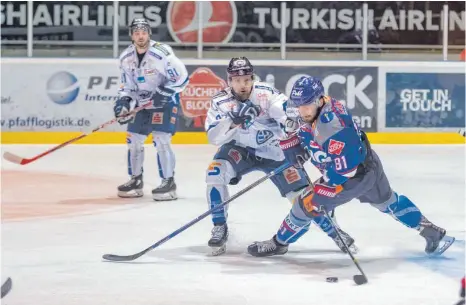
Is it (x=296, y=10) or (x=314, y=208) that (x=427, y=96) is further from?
(x=314, y=208)

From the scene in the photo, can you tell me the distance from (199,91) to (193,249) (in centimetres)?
511

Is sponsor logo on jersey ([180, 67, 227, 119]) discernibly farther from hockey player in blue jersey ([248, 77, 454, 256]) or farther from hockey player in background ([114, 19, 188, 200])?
hockey player in blue jersey ([248, 77, 454, 256])

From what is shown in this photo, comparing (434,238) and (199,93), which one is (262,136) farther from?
(199,93)

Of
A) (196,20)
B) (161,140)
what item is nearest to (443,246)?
(161,140)

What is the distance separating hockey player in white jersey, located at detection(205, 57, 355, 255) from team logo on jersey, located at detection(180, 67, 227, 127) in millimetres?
4921

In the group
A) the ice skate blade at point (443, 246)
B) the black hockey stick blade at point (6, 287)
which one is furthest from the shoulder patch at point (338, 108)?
the black hockey stick blade at point (6, 287)

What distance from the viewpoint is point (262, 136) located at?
5023 millimetres

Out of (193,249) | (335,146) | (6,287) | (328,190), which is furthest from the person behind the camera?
(193,249)

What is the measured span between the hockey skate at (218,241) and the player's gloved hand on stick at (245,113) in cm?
49

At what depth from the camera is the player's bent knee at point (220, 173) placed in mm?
4930

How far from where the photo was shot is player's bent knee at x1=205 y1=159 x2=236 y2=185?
16.2ft

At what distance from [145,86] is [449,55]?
474 cm

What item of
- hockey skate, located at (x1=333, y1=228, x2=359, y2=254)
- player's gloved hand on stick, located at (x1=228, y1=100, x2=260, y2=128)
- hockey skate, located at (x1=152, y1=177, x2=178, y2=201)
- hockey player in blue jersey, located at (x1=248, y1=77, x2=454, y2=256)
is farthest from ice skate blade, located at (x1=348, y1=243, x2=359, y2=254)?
hockey skate, located at (x1=152, y1=177, x2=178, y2=201)

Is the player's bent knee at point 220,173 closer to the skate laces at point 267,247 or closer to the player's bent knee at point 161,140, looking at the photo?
the skate laces at point 267,247
